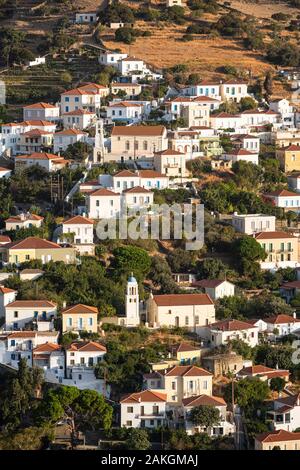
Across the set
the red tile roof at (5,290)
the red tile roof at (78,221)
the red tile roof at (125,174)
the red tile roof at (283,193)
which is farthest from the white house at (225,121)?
the red tile roof at (5,290)

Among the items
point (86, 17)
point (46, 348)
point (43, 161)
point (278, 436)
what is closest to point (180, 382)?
point (278, 436)

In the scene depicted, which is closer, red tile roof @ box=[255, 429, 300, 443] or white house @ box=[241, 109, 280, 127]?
red tile roof @ box=[255, 429, 300, 443]

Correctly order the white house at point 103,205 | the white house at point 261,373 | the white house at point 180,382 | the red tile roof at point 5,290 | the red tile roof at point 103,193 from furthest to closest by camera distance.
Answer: the red tile roof at point 103,193 → the white house at point 103,205 → the red tile roof at point 5,290 → the white house at point 261,373 → the white house at point 180,382

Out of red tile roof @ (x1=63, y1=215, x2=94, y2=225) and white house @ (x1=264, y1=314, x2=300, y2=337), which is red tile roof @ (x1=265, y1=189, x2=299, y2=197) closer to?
red tile roof @ (x1=63, y1=215, x2=94, y2=225)


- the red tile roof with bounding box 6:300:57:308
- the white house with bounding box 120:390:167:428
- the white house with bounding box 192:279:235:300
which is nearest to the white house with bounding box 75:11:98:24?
the white house with bounding box 192:279:235:300

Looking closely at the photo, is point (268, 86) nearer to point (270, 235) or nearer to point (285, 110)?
point (285, 110)

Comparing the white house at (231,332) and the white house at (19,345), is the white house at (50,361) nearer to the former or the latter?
the white house at (19,345)
